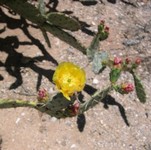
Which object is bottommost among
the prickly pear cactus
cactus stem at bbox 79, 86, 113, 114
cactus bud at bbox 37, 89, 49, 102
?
cactus stem at bbox 79, 86, 113, 114

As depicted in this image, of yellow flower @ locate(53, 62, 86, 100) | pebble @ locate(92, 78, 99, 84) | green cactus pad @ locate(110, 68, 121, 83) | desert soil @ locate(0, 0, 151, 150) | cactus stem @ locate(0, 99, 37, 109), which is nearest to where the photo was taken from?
cactus stem @ locate(0, 99, 37, 109)

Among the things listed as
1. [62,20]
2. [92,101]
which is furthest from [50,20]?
[92,101]

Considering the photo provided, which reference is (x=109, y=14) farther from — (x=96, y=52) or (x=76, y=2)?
(x=96, y=52)

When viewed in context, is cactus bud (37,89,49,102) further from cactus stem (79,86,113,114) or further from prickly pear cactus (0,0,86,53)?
prickly pear cactus (0,0,86,53)

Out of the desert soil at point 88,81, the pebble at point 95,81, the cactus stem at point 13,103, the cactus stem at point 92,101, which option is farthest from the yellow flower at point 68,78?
the pebble at point 95,81

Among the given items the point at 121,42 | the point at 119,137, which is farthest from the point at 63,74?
the point at 121,42

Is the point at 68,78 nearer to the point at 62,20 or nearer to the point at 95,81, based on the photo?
the point at 62,20

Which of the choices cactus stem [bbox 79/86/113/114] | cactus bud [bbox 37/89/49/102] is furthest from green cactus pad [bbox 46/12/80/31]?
cactus bud [bbox 37/89/49/102]
